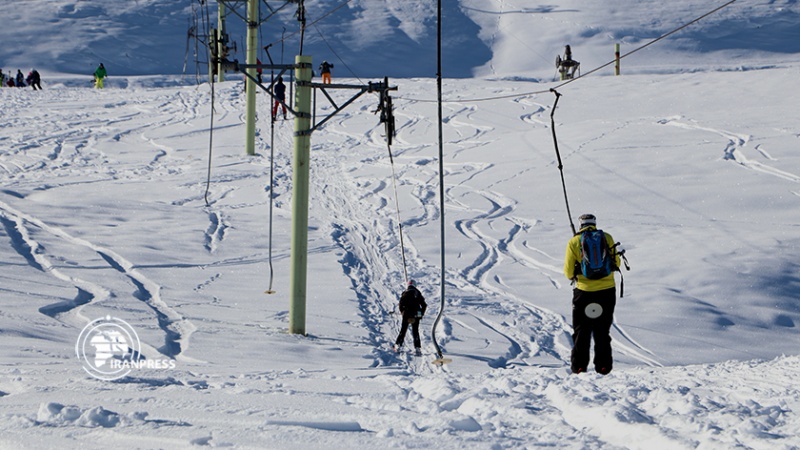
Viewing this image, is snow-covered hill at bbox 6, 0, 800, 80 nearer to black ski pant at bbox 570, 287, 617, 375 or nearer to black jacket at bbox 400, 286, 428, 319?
black jacket at bbox 400, 286, 428, 319

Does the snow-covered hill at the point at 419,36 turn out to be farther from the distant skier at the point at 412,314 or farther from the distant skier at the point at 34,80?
the distant skier at the point at 412,314

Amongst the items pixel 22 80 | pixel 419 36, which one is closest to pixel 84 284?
pixel 22 80

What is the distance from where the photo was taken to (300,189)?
11273 millimetres

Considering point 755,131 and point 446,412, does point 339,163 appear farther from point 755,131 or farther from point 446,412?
point 446,412

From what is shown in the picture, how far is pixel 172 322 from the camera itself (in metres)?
11.1

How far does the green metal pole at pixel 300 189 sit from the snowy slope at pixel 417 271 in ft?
1.72

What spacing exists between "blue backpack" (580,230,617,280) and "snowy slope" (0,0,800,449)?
0.92 meters

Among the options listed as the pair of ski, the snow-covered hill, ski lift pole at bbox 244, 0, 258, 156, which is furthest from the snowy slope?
the snow-covered hill

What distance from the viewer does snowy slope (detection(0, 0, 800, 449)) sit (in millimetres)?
5680

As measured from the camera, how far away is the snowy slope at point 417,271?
18.6ft

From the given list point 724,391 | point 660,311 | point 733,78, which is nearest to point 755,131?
point 733,78

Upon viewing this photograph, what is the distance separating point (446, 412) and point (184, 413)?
1650mm

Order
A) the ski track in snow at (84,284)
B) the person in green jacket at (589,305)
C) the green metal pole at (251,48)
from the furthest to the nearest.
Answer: the green metal pole at (251,48)
the ski track in snow at (84,284)
the person in green jacket at (589,305)

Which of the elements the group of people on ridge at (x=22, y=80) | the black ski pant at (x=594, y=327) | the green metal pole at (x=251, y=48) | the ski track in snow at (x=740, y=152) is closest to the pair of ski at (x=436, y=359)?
the black ski pant at (x=594, y=327)
